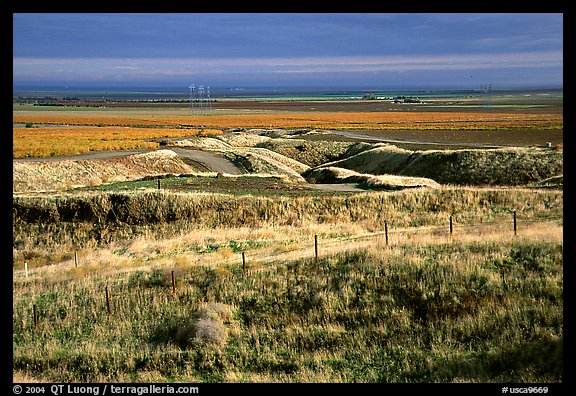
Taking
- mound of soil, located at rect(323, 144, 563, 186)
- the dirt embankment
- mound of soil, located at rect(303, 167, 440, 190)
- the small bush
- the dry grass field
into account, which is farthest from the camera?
mound of soil, located at rect(323, 144, 563, 186)

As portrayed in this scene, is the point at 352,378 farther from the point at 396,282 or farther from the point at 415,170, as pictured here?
the point at 415,170

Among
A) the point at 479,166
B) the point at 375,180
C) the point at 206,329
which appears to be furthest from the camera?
the point at 479,166

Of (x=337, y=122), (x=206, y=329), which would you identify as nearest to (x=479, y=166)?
(x=206, y=329)

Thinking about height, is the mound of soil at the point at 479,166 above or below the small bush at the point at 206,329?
above

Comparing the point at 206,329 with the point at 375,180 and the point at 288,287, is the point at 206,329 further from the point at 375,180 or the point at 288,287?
the point at 375,180

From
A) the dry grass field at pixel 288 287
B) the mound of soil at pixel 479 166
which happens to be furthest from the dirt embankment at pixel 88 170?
the mound of soil at pixel 479 166

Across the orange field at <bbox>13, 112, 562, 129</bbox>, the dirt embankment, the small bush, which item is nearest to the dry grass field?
the small bush

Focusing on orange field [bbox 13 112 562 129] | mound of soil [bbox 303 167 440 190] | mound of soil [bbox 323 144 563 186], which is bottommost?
mound of soil [bbox 303 167 440 190]

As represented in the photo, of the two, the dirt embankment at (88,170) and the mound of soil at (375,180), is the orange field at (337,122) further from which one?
the dirt embankment at (88,170)

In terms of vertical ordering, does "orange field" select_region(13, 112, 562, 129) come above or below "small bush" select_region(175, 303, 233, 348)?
above

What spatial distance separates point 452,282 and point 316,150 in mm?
62497

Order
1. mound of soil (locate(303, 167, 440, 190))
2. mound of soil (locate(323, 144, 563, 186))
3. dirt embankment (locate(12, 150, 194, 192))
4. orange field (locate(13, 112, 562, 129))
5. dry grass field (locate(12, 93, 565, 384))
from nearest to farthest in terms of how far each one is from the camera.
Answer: dry grass field (locate(12, 93, 565, 384))
mound of soil (locate(303, 167, 440, 190))
dirt embankment (locate(12, 150, 194, 192))
mound of soil (locate(323, 144, 563, 186))
orange field (locate(13, 112, 562, 129))

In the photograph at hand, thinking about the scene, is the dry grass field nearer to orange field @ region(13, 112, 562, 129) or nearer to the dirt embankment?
the dirt embankment

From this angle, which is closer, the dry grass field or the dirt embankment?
the dry grass field
